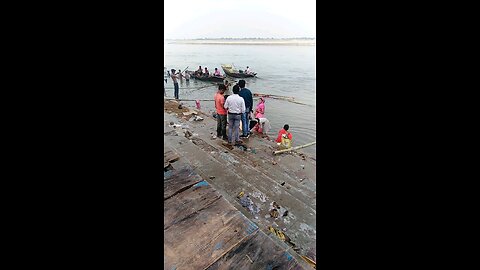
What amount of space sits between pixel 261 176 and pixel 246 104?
2370 mm

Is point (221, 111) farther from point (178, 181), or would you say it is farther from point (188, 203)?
point (188, 203)

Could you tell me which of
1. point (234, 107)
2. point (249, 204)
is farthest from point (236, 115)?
point (249, 204)

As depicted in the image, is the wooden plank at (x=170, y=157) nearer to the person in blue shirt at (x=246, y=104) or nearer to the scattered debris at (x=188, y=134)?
the person in blue shirt at (x=246, y=104)

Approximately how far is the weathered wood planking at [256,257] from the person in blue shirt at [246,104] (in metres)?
4.33

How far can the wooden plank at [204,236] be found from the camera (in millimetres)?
1969

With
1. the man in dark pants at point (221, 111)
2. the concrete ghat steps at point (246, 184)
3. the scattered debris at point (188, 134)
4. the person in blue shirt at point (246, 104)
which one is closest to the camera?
the concrete ghat steps at point (246, 184)

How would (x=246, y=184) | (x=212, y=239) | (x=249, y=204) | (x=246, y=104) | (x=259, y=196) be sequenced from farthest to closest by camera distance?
(x=246, y=104) < (x=246, y=184) < (x=259, y=196) < (x=249, y=204) < (x=212, y=239)

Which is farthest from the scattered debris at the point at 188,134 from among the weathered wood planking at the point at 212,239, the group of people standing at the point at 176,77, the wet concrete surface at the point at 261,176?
the group of people standing at the point at 176,77

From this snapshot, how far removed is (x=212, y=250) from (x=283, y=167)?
3.64 metres

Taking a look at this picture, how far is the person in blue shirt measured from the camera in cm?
625

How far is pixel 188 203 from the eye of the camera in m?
2.65

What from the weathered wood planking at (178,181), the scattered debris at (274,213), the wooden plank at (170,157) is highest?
the wooden plank at (170,157)
